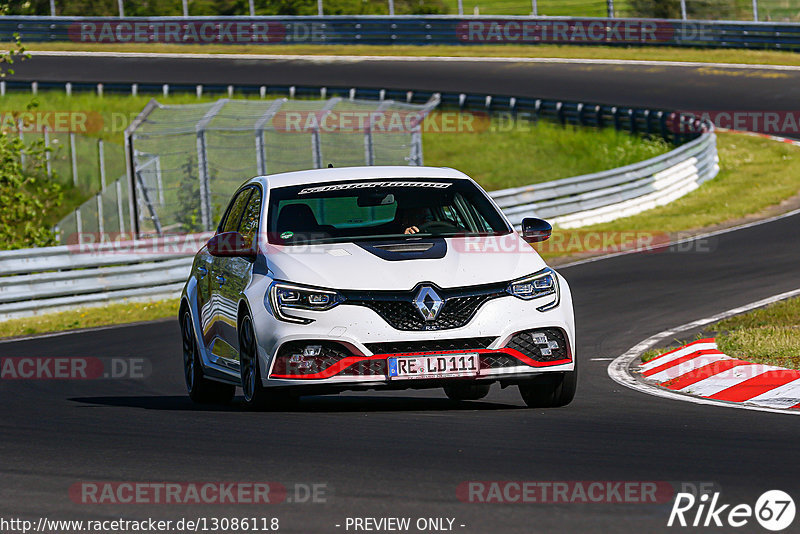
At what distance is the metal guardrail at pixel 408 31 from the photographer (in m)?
46.5

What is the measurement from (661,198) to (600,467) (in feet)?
68.8

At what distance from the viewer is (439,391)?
444 inches

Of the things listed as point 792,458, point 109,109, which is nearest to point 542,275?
point 792,458

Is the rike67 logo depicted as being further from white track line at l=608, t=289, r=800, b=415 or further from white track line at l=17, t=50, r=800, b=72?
white track line at l=17, t=50, r=800, b=72

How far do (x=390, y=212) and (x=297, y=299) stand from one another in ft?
4.65

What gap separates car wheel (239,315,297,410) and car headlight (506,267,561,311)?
5.17 feet

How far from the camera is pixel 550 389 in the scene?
9.06m

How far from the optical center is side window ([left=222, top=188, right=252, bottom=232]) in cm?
1040

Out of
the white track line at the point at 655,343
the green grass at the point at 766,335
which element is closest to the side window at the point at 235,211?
the white track line at the point at 655,343

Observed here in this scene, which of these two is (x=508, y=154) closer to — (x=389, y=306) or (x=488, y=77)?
(x=488, y=77)

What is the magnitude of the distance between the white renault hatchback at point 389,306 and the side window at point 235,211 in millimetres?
757

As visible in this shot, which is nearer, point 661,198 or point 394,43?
point 661,198

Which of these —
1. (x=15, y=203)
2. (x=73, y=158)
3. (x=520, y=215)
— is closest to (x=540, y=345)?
(x=520, y=215)

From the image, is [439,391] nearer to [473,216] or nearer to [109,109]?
[473,216]
